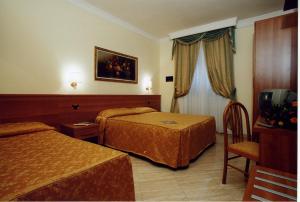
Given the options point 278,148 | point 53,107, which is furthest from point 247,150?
point 53,107

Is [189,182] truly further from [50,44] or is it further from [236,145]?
[50,44]

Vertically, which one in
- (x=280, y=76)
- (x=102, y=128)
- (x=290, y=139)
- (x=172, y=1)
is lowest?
(x=102, y=128)

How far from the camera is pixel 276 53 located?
2586mm

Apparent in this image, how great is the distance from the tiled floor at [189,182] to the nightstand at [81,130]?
827 millimetres

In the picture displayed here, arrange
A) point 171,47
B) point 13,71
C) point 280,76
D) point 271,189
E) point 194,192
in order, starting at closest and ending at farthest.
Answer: point 271,189 < point 194,192 < point 13,71 < point 280,76 < point 171,47

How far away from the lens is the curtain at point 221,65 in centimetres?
401

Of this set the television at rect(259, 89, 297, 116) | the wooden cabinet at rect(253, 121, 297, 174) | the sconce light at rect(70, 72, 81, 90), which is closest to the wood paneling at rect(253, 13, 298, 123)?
the television at rect(259, 89, 297, 116)

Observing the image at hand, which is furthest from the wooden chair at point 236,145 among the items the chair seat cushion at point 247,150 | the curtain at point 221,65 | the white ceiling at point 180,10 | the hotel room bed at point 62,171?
the white ceiling at point 180,10

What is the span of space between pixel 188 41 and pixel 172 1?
154cm

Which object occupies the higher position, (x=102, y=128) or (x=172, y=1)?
(x=172, y=1)

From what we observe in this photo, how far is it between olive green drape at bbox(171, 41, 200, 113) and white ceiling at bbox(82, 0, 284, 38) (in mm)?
639

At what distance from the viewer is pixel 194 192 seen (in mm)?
1782

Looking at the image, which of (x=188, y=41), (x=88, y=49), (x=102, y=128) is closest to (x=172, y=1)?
(x=188, y=41)

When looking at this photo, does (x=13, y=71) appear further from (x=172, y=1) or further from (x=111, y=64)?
(x=172, y=1)
